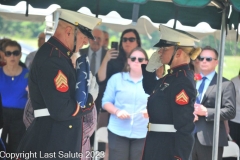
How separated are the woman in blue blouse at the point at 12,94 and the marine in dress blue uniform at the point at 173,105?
277 centimetres

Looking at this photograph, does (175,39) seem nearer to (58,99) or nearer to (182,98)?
(182,98)

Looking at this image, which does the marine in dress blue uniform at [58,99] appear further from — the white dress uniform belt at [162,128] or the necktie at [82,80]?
the white dress uniform belt at [162,128]

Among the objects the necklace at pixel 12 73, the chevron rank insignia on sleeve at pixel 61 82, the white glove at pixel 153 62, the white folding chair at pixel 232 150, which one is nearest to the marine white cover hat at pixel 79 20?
the chevron rank insignia on sleeve at pixel 61 82

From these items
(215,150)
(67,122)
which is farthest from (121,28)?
(67,122)

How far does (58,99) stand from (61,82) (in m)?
0.14

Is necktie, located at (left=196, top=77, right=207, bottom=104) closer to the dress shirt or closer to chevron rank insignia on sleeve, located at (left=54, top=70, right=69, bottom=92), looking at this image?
the dress shirt

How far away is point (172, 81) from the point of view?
17.0ft

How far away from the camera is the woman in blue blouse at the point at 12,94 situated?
7637 mm

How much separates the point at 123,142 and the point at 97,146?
0.95 m

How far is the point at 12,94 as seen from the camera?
7832 mm

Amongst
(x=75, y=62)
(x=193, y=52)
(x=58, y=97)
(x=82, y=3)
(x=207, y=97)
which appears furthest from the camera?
(x=207, y=97)

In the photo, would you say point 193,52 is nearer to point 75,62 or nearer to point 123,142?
point 75,62

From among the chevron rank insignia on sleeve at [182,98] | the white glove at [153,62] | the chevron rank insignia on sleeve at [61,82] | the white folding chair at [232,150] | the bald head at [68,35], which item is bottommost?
the white folding chair at [232,150]

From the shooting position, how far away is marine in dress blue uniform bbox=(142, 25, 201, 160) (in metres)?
5.01
